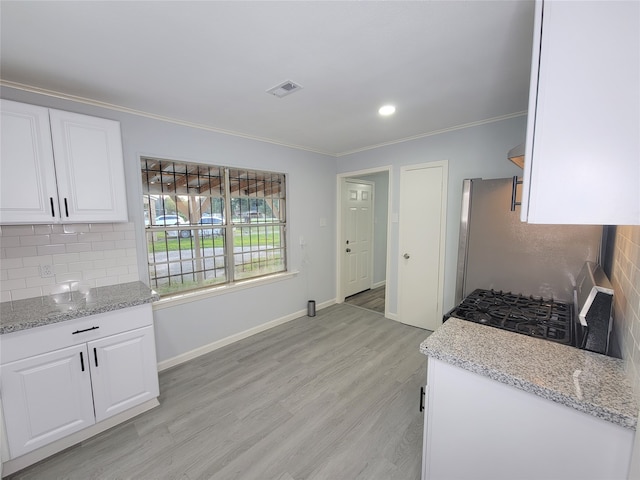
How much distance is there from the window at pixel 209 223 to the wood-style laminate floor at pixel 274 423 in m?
0.93

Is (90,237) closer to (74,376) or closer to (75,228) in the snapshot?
(75,228)

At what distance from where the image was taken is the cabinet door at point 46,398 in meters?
1.61

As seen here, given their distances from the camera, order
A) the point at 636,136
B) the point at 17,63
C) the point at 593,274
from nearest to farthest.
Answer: the point at 636,136
the point at 593,274
the point at 17,63

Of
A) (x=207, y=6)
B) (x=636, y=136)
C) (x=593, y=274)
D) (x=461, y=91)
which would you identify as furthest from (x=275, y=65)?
(x=593, y=274)

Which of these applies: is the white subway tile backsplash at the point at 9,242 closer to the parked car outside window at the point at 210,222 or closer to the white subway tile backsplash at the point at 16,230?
the white subway tile backsplash at the point at 16,230

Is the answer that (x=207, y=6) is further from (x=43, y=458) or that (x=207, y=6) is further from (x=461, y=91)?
(x=43, y=458)

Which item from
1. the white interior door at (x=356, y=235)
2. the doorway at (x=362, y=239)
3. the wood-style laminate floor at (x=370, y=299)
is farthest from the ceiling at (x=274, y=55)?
the wood-style laminate floor at (x=370, y=299)

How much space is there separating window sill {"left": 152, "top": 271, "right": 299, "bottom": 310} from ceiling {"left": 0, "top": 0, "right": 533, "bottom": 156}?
70.5 inches

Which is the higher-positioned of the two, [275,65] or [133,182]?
[275,65]

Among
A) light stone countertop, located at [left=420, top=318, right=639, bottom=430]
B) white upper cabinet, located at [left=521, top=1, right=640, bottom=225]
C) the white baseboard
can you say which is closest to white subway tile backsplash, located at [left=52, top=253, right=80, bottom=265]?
A: the white baseboard

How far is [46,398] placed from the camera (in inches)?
67.3

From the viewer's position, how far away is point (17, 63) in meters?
1.65

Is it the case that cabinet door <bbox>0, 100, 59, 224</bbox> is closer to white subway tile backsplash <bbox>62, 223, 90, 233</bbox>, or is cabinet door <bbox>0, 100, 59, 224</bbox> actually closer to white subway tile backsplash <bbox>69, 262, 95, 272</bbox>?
white subway tile backsplash <bbox>62, 223, 90, 233</bbox>

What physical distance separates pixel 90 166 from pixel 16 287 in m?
1.04
